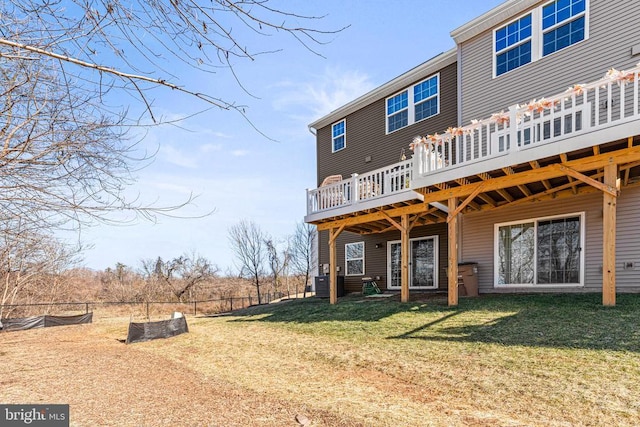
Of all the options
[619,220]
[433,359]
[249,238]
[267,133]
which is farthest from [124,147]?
[249,238]

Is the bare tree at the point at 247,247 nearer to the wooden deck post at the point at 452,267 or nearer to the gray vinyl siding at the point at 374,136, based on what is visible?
the gray vinyl siding at the point at 374,136

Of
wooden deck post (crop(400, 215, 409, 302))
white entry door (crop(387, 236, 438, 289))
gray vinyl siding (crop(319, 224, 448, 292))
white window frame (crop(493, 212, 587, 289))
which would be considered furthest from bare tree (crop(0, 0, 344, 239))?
white entry door (crop(387, 236, 438, 289))

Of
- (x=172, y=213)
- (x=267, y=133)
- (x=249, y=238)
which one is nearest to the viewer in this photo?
(x=267, y=133)

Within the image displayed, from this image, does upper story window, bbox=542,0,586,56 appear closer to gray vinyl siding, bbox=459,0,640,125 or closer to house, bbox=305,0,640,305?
house, bbox=305,0,640,305

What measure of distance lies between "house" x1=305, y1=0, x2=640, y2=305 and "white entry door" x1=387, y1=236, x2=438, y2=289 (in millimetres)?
35

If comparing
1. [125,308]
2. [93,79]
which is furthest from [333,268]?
[125,308]

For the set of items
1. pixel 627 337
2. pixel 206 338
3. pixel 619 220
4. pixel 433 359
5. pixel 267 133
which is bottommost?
pixel 206 338

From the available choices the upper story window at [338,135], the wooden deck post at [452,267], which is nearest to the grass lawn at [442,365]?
the wooden deck post at [452,267]

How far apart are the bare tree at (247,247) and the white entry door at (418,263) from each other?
1656 centimetres

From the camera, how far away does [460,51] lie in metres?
9.88

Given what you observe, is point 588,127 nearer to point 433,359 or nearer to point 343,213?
point 433,359

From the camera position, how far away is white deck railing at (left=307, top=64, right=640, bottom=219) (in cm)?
570

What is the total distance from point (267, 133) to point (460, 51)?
928cm

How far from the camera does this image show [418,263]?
11.2 m
